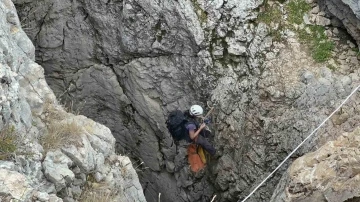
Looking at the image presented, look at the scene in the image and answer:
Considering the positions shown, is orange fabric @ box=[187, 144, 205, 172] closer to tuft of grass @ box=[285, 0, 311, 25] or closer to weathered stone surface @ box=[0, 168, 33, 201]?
tuft of grass @ box=[285, 0, 311, 25]

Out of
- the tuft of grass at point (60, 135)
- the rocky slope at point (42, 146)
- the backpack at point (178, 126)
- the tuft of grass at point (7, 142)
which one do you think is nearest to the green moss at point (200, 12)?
the backpack at point (178, 126)

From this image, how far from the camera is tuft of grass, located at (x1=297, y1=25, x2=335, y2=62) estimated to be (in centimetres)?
1133

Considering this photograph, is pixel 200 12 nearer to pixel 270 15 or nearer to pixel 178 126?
pixel 270 15

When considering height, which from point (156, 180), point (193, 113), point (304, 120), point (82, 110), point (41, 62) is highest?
point (304, 120)

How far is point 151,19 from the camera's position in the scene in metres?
12.9

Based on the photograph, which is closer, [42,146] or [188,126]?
[42,146]

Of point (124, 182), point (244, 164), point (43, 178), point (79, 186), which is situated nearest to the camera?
point (43, 178)

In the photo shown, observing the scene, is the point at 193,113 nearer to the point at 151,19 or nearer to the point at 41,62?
the point at 151,19

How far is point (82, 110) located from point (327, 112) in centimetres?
749

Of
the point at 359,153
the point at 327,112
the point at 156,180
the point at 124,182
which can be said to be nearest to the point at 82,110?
the point at 156,180

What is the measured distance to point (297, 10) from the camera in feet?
38.8

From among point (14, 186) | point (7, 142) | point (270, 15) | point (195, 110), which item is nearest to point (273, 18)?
point (270, 15)

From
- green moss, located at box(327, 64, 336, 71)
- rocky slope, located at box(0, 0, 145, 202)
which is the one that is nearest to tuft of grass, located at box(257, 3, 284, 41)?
green moss, located at box(327, 64, 336, 71)

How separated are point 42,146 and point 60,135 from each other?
0.48 m
